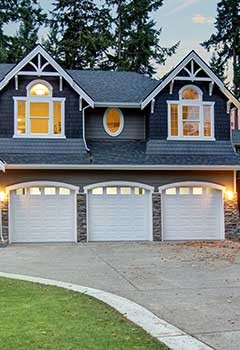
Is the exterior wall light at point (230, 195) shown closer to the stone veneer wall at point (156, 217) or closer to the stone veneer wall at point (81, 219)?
the stone veneer wall at point (156, 217)

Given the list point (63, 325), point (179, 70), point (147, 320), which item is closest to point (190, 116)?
point (179, 70)

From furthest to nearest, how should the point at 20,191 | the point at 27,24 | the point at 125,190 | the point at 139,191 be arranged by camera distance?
the point at 27,24 → the point at 139,191 → the point at 125,190 → the point at 20,191

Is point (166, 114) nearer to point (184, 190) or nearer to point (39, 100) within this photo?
point (184, 190)

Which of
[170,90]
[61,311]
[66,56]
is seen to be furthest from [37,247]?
[66,56]

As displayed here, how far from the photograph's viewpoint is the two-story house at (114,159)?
17203 mm

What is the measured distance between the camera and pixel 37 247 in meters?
15.8

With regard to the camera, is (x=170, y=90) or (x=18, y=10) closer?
(x=170, y=90)

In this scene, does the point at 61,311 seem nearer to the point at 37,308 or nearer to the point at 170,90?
the point at 37,308

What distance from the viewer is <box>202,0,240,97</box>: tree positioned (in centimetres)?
4031

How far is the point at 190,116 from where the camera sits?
18828mm

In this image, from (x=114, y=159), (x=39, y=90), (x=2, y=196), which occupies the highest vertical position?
(x=39, y=90)

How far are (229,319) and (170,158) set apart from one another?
11756 millimetres

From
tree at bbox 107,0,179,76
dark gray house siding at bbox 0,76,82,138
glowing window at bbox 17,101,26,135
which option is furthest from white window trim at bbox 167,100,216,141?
tree at bbox 107,0,179,76

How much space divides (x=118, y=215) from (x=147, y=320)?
36.8ft
